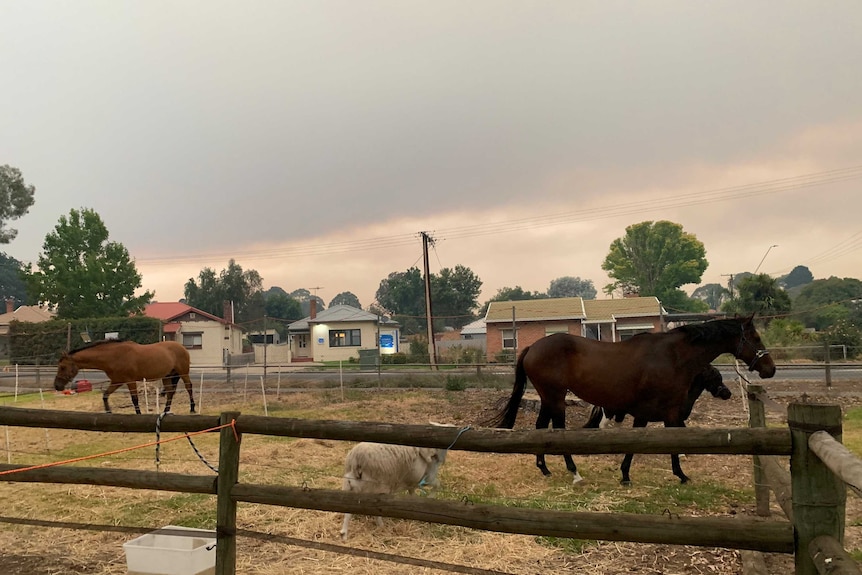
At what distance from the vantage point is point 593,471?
289 inches

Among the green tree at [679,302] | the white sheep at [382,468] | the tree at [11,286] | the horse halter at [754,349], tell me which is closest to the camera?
the white sheep at [382,468]

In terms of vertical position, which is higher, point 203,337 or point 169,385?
point 203,337

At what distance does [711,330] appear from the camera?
23.3ft

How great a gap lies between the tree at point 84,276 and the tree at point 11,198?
12.8 m

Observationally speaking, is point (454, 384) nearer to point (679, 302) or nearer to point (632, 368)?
point (632, 368)

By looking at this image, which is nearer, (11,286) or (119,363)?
(119,363)

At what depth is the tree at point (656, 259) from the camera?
67.7 meters

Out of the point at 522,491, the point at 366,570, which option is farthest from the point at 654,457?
the point at 366,570

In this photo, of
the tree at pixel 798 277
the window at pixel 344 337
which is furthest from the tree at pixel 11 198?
the tree at pixel 798 277

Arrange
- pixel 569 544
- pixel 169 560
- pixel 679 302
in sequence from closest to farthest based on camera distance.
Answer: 1. pixel 169 560
2. pixel 569 544
3. pixel 679 302

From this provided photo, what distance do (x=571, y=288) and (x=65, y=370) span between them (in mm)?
135802

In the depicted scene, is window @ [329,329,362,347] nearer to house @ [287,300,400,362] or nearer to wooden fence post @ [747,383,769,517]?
house @ [287,300,400,362]

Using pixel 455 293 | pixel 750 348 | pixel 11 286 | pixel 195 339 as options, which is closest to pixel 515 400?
pixel 750 348

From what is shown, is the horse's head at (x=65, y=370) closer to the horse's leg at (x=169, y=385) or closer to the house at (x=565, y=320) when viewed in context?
the horse's leg at (x=169, y=385)
